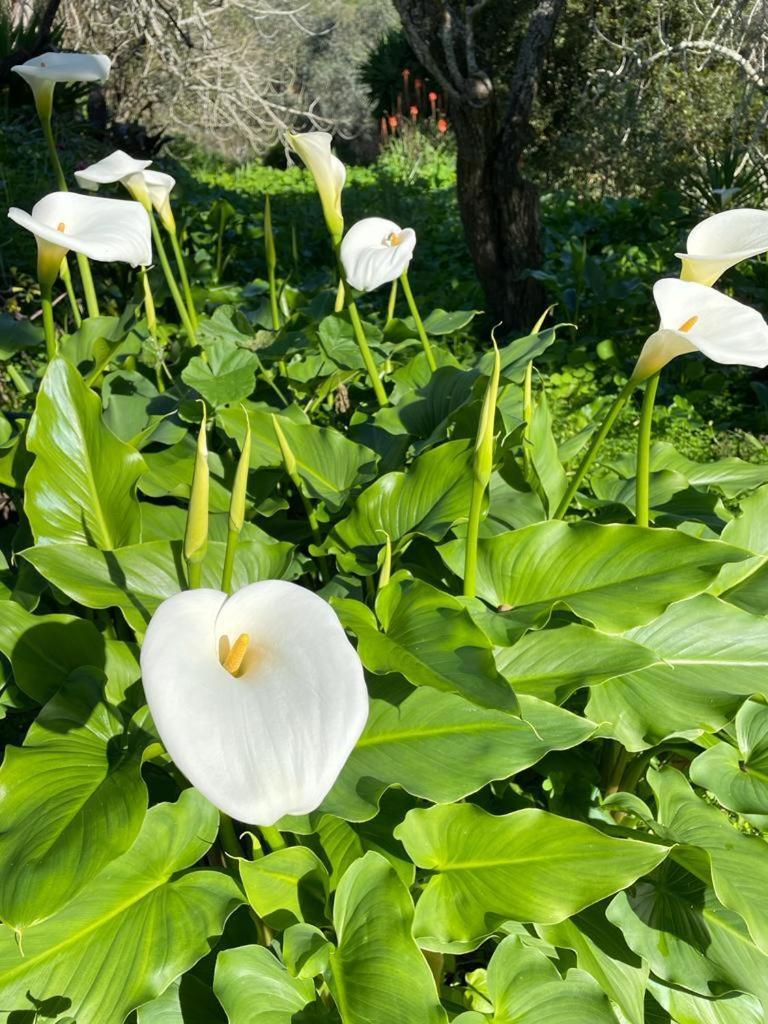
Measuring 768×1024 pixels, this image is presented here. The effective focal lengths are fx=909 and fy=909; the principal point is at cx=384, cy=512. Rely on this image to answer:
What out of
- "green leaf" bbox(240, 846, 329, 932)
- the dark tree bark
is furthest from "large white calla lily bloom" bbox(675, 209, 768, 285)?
the dark tree bark

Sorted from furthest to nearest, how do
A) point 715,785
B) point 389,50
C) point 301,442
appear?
point 389,50
point 301,442
point 715,785

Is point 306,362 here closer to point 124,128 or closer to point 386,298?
point 386,298

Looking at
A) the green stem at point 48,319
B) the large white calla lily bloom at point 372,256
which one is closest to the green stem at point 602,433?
the large white calla lily bloom at point 372,256

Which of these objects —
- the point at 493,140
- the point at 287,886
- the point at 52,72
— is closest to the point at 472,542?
the point at 287,886

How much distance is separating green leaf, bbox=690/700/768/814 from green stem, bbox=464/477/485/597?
0.45m

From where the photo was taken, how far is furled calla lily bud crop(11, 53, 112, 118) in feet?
6.27

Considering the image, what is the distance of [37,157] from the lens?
484cm

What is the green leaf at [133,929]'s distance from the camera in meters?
1.11

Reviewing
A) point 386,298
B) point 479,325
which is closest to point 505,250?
point 479,325

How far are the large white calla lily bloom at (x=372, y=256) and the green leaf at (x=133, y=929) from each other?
0.99 metres

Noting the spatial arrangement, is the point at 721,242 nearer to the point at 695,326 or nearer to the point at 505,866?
the point at 695,326

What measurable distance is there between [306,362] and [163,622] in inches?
59.7

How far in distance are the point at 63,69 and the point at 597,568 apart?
59.8 inches

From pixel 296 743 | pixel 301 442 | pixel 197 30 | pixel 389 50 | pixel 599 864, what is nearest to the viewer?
pixel 296 743
